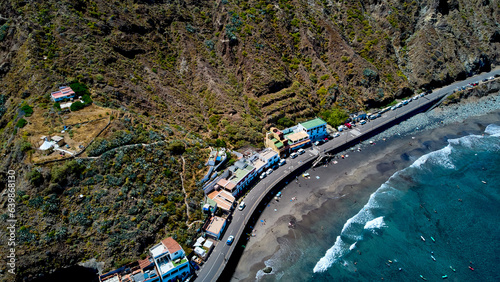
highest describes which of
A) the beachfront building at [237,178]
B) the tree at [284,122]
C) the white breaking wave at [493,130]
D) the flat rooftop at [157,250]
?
the white breaking wave at [493,130]

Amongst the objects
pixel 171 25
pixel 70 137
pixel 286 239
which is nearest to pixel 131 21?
pixel 171 25

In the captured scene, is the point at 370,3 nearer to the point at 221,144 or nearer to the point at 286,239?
the point at 221,144

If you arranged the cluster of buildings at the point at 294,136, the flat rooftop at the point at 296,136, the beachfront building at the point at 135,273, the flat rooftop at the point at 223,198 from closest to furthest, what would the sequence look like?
1. the beachfront building at the point at 135,273
2. the flat rooftop at the point at 223,198
3. the cluster of buildings at the point at 294,136
4. the flat rooftop at the point at 296,136

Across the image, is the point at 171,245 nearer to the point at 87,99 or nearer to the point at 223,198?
the point at 223,198

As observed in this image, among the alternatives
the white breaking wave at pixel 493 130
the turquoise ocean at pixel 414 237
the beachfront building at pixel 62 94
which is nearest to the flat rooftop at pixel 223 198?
the turquoise ocean at pixel 414 237

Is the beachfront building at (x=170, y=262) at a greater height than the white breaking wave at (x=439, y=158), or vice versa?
the white breaking wave at (x=439, y=158)

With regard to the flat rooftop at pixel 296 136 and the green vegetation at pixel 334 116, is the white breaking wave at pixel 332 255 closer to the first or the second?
the flat rooftop at pixel 296 136

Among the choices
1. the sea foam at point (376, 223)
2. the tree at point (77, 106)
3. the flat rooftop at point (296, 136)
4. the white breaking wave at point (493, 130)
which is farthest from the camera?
the white breaking wave at point (493, 130)

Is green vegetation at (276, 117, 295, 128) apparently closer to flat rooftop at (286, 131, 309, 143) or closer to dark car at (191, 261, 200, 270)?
flat rooftop at (286, 131, 309, 143)
